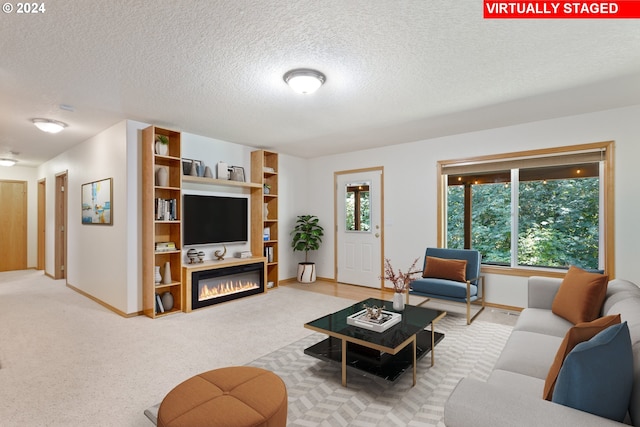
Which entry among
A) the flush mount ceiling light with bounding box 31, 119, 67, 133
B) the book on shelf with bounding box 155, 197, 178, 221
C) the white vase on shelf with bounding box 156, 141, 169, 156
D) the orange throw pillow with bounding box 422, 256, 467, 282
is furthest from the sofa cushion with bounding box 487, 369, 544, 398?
the flush mount ceiling light with bounding box 31, 119, 67, 133

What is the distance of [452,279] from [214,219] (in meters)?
3.59

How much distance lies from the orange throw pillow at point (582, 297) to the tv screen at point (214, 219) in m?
4.34

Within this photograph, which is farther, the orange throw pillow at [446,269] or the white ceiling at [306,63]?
the orange throw pillow at [446,269]

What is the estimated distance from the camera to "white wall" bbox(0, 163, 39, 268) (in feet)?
24.1

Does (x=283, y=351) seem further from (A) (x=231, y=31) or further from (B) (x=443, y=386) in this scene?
(A) (x=231, y=31)

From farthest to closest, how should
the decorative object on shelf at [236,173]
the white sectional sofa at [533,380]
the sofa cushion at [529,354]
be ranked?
1. the decorative object on shelf at [236,173]
2. the sofa cushion at [529,354]
3. the white sectional sofa at [533,380]

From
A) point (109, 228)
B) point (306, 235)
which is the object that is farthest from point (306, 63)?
point (306, 235)

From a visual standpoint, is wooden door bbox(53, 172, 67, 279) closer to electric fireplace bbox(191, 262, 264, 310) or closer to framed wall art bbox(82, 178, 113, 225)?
framed wall art bbox(82, 178, 113, 225)

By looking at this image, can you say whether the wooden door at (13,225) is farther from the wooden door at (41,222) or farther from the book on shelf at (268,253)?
the book on shelf at (268,253)

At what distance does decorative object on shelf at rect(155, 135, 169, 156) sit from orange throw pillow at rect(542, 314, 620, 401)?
443 centimetres

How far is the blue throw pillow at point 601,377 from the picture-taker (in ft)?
3.71

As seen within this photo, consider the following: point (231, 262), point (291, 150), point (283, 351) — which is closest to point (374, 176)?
A: point (291, 150)

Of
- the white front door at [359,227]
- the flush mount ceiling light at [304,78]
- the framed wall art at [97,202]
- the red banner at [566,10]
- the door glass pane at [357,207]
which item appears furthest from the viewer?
the door glass pane at [357,207]

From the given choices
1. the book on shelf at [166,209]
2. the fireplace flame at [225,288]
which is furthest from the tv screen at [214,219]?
the fireplace flame at [225,288]
